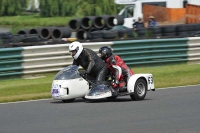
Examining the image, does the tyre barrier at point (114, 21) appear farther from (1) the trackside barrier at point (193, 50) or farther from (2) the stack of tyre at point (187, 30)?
(1) the trackside barrier at point (193, 50)

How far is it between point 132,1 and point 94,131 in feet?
73.6

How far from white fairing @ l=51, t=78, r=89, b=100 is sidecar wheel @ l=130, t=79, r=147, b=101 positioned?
1.11 meters

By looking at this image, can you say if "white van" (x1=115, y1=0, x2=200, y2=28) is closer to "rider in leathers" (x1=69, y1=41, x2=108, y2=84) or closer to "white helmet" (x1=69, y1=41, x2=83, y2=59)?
"rider in leathers" (x1=69, y1=41, x2=108, y2=84)

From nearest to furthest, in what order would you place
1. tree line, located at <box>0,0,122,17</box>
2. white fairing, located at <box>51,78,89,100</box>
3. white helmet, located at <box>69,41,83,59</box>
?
white fairing, located at <box>51,78,89,100</box> → white helmet, located at <box>69,41,83,59</box> → tree line, located at <box>0,0,122,17</box>

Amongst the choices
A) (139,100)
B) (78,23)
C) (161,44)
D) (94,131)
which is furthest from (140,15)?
(94,131)

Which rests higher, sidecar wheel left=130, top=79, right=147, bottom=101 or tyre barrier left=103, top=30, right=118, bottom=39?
tyre barrier left=103, top=30, right=118, bottom=39

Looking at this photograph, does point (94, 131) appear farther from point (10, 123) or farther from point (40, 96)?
point (40, 96)

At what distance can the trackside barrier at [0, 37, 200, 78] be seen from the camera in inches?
611

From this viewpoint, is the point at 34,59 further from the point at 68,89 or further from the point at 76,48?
the point at 68,89

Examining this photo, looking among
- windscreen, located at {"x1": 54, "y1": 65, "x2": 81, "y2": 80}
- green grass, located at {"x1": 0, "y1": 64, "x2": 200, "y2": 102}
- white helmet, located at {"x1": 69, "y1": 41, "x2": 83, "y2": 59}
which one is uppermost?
white helmet, located at {"x1": 69, "y1": 41, "x2": 83, "y2": 59}

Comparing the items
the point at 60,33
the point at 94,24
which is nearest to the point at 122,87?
the point at 60,33

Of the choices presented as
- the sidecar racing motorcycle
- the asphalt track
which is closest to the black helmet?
the sidecar racing motorcycle

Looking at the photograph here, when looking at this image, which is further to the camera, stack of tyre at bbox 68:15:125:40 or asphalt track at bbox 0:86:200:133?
stack of tyre at bbox 68:15:125:40

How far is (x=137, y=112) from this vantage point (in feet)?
33.0
